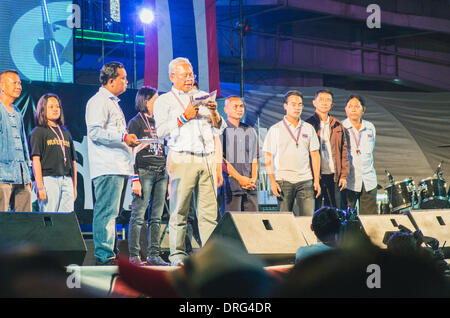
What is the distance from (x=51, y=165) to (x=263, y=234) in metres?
2.00

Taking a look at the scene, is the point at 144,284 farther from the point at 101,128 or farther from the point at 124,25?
the point at 124,25

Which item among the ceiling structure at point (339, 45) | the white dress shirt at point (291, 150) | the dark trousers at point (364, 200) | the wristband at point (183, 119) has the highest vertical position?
the ceiling structure at point (339, 45)

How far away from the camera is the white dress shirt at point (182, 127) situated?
438 centimetres

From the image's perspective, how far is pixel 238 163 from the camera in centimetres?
570

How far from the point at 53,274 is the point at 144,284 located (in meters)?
0.17

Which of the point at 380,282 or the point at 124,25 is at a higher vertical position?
the point at 124,25

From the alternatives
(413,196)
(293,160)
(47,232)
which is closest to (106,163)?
(47,232)

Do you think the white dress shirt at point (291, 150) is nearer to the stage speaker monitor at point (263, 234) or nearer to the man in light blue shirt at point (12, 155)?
the stage speaker monitor at point (263, 234)

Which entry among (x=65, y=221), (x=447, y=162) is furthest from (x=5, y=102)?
(x=447, y=162)

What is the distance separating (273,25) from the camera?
1565cm

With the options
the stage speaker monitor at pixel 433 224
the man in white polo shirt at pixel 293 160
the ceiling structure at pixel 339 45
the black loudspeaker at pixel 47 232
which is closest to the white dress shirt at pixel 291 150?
the man in white polo shirt at pixel 293 160

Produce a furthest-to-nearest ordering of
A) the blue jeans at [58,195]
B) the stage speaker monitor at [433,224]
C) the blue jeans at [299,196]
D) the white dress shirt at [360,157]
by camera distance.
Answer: the white dress shirt at [360,157] < the blue jeans at [299,196] < the stage speaker monitor at [433,224] < the blue jeans at [58,195]

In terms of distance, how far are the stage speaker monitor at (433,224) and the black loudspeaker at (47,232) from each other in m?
3.22

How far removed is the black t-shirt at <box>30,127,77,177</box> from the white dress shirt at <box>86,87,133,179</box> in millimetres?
445
